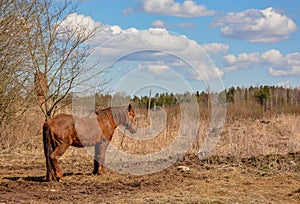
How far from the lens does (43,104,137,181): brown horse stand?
386 inches

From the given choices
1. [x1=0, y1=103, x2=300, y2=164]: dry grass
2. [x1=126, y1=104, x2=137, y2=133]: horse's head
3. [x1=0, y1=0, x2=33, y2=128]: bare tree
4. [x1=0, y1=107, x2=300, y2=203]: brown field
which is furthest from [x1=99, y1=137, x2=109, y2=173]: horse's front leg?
[x1=0, y1=103, x2=300, y2=164]: dry grass

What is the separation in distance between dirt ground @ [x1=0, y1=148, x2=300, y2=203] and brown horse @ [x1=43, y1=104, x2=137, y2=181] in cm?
46

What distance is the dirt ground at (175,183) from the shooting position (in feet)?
26.3

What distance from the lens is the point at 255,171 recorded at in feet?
35.2

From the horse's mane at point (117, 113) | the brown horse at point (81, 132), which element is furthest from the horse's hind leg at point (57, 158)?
the horse's mane at point (117, 113)

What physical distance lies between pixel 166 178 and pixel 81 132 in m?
2.16

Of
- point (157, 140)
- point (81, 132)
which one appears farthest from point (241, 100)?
point (81, 132)

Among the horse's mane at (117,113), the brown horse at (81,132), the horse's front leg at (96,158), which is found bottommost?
the horse's front leg at (96,158)

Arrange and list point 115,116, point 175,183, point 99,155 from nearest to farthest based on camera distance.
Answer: point 175,183
point 99,155
point 115,116

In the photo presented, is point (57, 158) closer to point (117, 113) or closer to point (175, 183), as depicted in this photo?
point (117, 113)

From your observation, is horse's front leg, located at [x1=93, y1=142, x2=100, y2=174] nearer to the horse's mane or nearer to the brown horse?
the brown horse

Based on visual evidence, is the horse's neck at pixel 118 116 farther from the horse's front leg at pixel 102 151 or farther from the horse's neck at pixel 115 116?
the horse's front leg at pixel 102 151

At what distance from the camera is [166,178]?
10.1 meters

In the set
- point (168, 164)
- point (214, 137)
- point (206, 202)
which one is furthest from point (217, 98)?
point (206, 202)
